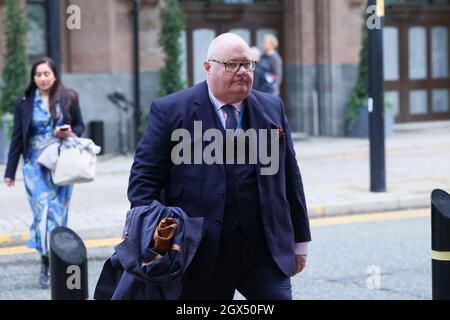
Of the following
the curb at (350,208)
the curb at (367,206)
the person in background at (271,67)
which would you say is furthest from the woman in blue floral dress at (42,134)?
the person in background at (271,67)

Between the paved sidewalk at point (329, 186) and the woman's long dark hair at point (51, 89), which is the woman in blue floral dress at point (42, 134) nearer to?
the woman's long dark hair at point (51, 89)

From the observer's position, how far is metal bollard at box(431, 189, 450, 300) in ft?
17.4

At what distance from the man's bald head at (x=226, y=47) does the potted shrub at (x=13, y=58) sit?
12252 mm

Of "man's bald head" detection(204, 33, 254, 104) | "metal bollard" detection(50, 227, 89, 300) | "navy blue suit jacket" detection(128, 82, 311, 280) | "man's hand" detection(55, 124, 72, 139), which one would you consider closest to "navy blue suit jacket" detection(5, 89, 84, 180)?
"man's hand" detection(55, 124, 72, 139)

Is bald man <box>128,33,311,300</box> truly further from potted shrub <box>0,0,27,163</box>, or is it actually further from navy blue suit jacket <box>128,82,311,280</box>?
potted shrub <box>0,0,27,163</box>

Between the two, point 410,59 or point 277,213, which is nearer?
point 277,213

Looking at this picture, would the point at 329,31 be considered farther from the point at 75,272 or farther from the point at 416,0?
the point at 75,272

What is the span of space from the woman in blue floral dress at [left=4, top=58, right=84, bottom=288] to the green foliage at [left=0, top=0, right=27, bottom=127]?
807 centimetres

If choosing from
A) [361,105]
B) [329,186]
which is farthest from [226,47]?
[361,105]

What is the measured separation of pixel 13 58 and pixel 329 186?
5.92 metres

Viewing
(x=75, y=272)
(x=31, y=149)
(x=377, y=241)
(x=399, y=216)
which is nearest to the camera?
(x=75, y=272)

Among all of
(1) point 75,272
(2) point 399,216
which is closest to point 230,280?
(1) point 75,272
